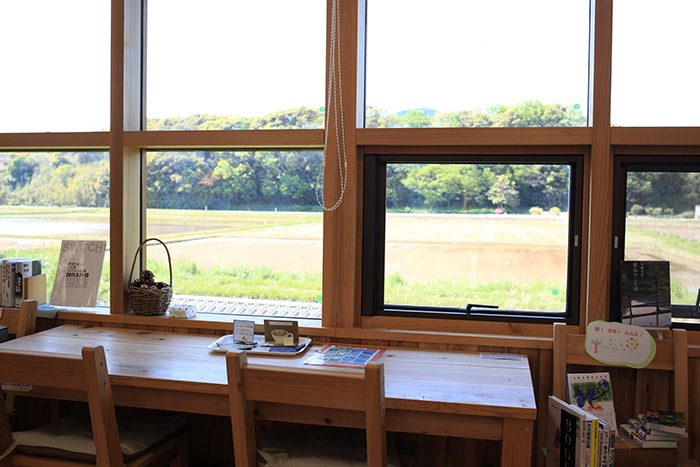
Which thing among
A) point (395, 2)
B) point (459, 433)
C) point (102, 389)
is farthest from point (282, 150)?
point (459, 433)

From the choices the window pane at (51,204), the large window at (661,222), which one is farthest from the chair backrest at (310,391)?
the window pane at (51,204)

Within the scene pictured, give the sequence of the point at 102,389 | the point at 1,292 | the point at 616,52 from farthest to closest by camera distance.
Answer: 1. the point at 1,292
2. the point at 616,52
3. the point at 102,389

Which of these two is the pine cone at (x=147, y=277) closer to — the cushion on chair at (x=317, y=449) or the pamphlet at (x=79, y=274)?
the pamphlet at (x=79, y=274)

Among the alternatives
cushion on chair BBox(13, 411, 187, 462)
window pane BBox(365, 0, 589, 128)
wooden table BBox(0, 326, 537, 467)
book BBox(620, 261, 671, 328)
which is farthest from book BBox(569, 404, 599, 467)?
cushion on chair BBox(13, 411, 187, 462)

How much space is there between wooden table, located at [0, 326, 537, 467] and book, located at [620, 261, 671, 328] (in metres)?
0.49

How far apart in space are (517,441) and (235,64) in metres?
2.09

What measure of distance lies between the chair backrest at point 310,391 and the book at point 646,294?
1235 millimetres

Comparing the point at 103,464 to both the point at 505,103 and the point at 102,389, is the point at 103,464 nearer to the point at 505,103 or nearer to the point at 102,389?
the point at 102,389

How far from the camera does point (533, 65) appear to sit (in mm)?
2469

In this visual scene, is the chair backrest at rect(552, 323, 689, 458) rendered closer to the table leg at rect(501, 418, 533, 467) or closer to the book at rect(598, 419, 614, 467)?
the book at rect(598, 419, 614, 467)

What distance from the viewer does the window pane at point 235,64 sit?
2.69m

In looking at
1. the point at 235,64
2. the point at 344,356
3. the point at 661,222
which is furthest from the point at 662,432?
the point at 235,64

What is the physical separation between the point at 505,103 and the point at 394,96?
1.61ft

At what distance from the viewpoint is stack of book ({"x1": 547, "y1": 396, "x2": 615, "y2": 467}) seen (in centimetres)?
184
